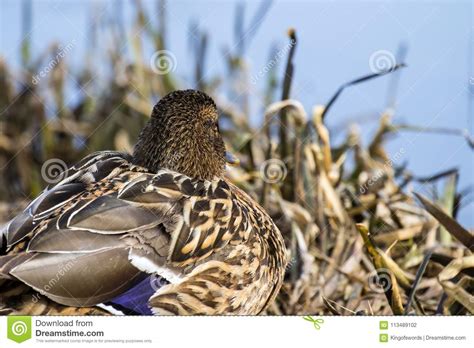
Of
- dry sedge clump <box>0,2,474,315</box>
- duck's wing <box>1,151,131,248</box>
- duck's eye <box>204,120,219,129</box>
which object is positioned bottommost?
dry sedge clump <box>0,2,474,315</box>

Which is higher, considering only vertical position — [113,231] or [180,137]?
[180,137]

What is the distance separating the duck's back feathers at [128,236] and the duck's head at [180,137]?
4.7 inches

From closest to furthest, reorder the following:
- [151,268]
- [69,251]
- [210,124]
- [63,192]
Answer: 1. [69,251]
2. [151,268]
3. [63,192]
4. [210,124]

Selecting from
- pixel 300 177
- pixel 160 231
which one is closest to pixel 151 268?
pixel 160 231

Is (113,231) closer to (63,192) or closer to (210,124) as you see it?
(63,192)

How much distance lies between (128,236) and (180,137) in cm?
86

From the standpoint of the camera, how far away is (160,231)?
3.82m

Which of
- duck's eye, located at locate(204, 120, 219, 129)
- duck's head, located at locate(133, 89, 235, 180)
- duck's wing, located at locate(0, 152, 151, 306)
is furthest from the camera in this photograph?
duck's eye, located at locate(204, 120, 219, 129)

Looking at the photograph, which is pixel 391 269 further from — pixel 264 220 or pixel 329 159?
pixel 329 159

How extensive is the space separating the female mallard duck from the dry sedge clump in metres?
0.43

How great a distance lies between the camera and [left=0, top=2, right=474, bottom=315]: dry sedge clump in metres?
4.39

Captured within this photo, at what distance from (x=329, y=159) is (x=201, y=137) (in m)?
0.92

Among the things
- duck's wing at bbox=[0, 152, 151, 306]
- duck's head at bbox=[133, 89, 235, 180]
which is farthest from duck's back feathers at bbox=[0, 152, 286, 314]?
duck's head at bbox=[133, 89, 235, 180]

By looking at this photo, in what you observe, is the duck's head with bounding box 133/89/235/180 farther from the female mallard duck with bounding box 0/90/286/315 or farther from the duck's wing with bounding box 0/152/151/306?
the duck's wing with bounding box 0/152/151/306
